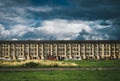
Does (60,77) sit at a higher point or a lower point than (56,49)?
higher

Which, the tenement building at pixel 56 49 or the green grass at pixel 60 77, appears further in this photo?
the tenement building at pixel 56 49

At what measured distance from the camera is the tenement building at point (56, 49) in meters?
136

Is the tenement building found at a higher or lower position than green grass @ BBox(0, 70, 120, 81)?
lower

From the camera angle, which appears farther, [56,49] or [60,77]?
[56,49]

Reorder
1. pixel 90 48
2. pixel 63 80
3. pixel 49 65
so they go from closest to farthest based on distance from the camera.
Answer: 1. pixel 63 80
2. pixel 49 65
3. pixel 90 48

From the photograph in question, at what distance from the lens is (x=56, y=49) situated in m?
136

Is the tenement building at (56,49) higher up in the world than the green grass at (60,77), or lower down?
lower down

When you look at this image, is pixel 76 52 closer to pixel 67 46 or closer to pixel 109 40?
pixel 67 46

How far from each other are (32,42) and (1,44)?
1341 cm

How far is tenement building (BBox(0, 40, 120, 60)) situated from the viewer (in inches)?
5359

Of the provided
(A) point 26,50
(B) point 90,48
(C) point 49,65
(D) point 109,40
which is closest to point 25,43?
(A) point 26,50

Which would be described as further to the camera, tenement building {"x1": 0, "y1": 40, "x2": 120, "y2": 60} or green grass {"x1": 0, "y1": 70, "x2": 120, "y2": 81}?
tenement building {"x1": 0, "y1": 40, "x2": 120, "y2": 60}

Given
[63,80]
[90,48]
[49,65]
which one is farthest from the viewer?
[90,48]

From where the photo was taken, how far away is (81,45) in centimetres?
13700
